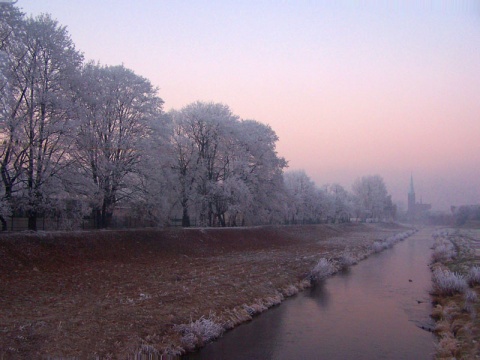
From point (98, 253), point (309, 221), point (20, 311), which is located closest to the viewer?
point (20, 311)

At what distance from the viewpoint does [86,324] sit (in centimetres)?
1316

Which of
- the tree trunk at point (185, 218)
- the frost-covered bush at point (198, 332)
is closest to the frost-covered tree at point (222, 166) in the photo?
the tree trunk at point (185, 218)

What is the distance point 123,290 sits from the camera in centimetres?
1852

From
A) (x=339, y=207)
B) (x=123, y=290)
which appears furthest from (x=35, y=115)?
(x=339, y=207)

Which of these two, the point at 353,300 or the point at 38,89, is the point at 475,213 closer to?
the point at 353,300

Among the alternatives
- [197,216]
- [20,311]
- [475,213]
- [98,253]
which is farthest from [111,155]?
[475,213]

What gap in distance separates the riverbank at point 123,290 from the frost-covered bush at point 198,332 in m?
0.04

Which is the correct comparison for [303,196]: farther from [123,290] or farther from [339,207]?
[123,290]

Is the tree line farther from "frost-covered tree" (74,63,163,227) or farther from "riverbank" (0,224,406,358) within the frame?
"riverbank" (0,224,406,358)

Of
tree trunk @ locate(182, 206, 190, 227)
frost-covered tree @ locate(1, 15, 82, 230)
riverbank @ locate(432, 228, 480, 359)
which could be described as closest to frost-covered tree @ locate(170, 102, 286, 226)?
tree trunk @ locate(182, 206, 190, 227)

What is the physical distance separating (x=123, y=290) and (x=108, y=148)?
1864 centimetres

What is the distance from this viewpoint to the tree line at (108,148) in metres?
26.2

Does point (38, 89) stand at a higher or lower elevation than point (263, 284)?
higher

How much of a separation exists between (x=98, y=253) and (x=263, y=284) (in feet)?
36.3
